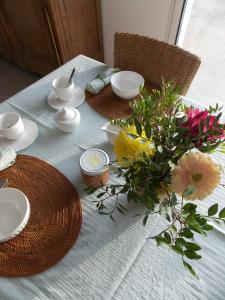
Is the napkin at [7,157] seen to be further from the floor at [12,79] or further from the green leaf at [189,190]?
the floor at [12,79]

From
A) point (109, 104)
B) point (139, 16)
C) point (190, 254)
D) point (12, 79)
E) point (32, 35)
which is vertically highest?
point (190, 254)

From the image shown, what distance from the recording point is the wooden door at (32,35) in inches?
64.6

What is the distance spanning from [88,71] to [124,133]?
65cm

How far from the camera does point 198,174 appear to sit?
385mm

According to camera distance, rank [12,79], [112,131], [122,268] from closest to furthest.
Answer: [122,268] → [112,131] → [12,79]

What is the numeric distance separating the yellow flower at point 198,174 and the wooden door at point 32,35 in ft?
5.19

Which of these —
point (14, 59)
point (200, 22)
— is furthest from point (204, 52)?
point (14, 59)

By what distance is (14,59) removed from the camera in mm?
2248

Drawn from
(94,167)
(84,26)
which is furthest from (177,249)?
(84,26)

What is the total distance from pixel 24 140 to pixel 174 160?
1.74 ft

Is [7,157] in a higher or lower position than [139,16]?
higher

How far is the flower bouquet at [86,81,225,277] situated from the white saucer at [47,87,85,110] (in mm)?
418

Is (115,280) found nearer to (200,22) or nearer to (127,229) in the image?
(127,229)

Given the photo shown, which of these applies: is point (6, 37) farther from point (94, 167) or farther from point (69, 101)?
point (94, 167)
